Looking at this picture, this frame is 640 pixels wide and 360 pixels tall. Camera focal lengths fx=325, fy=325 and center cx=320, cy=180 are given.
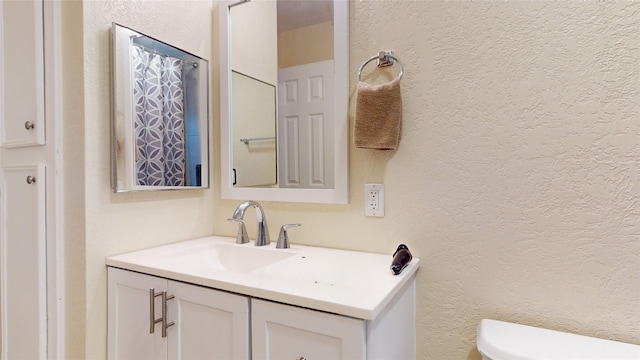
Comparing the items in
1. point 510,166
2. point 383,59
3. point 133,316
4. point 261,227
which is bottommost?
point 133,316

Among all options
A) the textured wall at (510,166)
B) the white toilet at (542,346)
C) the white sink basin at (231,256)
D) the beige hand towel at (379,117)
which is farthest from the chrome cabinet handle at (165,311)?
the white toilet at (542,346)

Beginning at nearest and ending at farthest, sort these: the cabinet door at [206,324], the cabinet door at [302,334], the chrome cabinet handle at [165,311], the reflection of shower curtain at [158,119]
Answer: the cabinet door at [302,334] → the cabinet door at [206,324] → the chrome cabinet handle at [165,311] → the reflection of shower curtain at [158,119]

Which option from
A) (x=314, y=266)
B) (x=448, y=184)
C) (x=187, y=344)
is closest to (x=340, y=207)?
(x=314, y=266)

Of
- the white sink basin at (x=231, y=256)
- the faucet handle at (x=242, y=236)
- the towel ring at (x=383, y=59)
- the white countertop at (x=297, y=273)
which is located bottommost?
the white sink basin at (x=231, y=256)

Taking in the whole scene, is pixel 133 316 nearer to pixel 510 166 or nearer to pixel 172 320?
pixel 172 320

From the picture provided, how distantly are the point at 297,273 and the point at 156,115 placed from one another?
34.1 inches

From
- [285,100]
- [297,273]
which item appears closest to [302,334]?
[297,273]

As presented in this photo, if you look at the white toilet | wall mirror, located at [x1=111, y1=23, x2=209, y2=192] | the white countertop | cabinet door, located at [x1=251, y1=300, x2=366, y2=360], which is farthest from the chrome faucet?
the white toilet

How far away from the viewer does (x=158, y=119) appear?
52.0 inches

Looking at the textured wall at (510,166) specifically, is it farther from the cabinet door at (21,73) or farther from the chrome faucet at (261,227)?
the cabinet door at (21,73)

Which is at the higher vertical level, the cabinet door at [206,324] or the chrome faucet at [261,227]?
the chrome faucet at [261,227]

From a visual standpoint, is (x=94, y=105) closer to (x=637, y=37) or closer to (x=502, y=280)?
(x=502, y=280)

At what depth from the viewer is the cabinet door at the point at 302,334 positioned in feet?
2.39

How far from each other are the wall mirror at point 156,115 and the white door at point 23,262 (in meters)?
0.31
